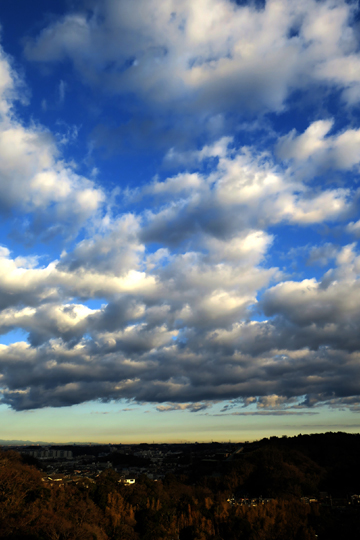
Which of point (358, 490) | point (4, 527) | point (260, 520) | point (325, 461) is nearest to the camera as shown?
point (4, 527)

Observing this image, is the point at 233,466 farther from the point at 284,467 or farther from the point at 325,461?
the point at 325,461

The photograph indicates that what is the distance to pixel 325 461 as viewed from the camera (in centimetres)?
16275

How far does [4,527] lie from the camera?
4241 cm

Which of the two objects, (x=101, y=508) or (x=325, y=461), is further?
(x=325, y=461)

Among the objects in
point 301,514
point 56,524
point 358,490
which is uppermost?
point 56,524

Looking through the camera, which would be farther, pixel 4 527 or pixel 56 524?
pixel 56 524

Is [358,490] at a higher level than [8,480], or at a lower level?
lower

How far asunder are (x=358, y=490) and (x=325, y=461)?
136 ft

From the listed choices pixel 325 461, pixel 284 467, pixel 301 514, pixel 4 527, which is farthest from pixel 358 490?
pixel 4 527

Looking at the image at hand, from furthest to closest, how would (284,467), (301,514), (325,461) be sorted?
(325,461) → (284,467) → (301,514)

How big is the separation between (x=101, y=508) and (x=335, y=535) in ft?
132

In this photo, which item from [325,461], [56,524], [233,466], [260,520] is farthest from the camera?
[325,461]

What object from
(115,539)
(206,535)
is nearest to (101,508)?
(115,539)

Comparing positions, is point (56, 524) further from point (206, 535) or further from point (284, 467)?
point (284, 467)
